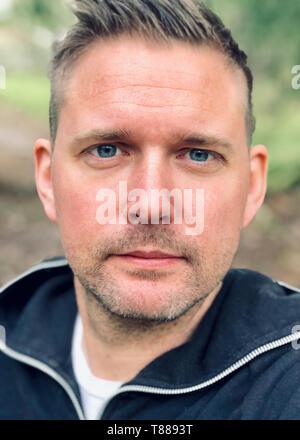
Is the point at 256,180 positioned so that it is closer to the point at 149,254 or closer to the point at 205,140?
the point at 205,140

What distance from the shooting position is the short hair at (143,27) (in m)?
2.05

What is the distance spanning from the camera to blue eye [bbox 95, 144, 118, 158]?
6.57 feet

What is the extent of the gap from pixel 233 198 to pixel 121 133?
0.59 meters

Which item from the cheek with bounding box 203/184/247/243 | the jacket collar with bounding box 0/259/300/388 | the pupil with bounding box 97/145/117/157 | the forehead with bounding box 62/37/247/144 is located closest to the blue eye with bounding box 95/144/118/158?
the pupil with bounding box 97/145/117/157

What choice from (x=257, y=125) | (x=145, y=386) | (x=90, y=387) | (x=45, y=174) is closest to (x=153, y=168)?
(x=45, y=174)

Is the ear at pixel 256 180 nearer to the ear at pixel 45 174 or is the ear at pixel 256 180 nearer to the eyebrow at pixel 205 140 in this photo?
the eyebrow at pixel 205 140

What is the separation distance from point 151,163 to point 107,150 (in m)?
0.25

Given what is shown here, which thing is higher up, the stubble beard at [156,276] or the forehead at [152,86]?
the forehead at [152,86]

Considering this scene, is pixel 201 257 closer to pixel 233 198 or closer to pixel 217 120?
pixel 233 198

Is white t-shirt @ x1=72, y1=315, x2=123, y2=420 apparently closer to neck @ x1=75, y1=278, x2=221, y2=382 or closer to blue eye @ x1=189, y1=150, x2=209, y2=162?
neck @ x1=75, y1=278, x2=221, y2=382

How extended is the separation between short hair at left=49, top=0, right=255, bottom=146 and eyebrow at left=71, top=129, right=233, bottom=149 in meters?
0.30

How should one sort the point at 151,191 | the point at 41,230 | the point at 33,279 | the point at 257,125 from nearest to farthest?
the point at 151,191 < the point at 33,279 < the point at 41,230 < the point at 257,125

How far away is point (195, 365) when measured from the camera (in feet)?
6.56

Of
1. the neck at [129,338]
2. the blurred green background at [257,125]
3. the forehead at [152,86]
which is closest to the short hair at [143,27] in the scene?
the forehead at [152,86]
